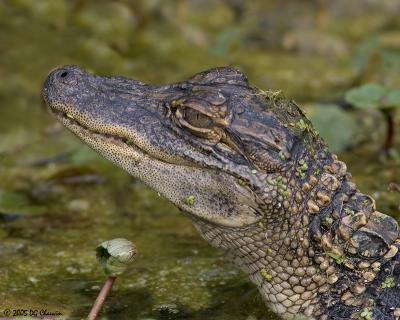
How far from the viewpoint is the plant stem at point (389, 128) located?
17.6 feet

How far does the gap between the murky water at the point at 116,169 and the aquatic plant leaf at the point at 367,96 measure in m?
0.51

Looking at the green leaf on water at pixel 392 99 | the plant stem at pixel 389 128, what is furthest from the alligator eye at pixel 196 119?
the plant stem at pixel 389 128

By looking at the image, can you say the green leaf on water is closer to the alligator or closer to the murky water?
Answer: the murky water

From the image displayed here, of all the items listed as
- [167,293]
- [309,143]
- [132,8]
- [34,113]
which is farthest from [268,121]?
[132,8]

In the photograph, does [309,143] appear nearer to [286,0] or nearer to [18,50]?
[18,50]

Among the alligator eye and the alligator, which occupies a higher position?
the alligator eye

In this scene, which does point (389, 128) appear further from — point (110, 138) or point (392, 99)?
point (110, 138)

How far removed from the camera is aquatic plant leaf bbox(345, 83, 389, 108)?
5109mm

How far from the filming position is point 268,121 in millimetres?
3643

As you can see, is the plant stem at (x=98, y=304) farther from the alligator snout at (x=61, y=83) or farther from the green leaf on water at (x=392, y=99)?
the green leaf on water at (x=392, y=99)

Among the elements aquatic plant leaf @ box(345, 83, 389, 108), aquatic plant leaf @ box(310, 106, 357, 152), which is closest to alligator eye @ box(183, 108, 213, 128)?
aquatic plant leaf @ box(345, 83, 389, 108)

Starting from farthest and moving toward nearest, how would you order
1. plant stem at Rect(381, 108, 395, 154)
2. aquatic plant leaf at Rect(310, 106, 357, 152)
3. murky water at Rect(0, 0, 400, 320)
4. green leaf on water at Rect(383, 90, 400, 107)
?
aquatic plant leaf at Rect(310, 106, 357, 152), plant stem at Rect(381, 108, 395, 154), green leaf on water at Rect(383, 90, 400, 107), murky water at Rect(0, 0, 400, 320)

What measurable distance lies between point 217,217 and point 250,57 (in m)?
4.35

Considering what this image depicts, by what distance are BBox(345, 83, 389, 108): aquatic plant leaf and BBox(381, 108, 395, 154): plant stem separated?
149 mm
